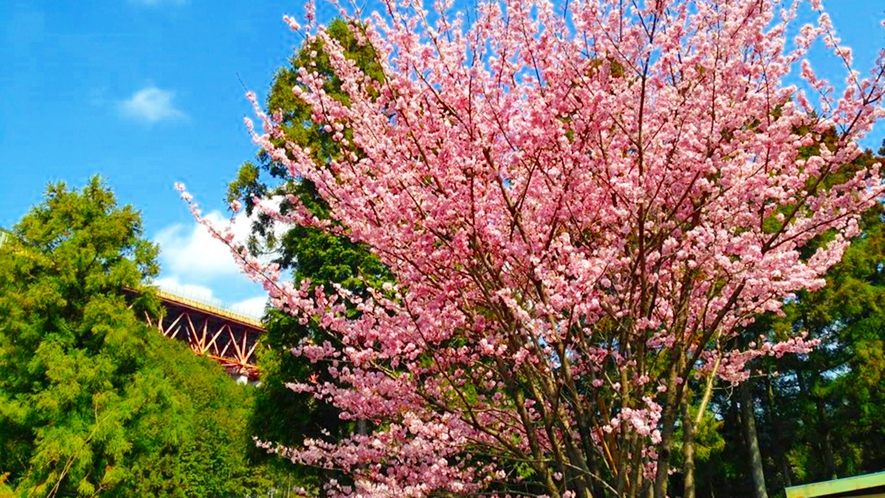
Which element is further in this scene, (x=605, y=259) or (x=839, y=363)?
(x=839, y=363)

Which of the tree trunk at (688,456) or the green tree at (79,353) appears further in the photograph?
the green tree at (79,353)

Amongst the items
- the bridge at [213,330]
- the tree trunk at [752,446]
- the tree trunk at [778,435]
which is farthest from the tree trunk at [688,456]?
the bridge at [213,330]

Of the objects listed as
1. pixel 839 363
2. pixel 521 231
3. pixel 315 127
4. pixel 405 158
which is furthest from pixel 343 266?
pixel 839 363

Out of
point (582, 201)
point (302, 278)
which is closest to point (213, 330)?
point (302, 278)

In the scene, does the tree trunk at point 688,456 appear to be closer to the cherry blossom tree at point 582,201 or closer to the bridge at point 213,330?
the cherry blossom tree at point 582,201

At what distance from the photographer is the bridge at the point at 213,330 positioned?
169ft

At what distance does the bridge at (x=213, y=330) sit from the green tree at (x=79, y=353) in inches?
1210

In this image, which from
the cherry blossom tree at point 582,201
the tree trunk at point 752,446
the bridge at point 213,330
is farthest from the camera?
the bridge at point 213,330

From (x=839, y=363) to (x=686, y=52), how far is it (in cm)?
1583

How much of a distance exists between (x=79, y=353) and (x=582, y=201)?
51.1ft

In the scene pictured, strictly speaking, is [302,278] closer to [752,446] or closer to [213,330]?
[752,446]

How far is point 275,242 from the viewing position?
17141mm

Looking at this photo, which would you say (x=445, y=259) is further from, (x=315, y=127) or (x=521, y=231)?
(x=315, y=127)

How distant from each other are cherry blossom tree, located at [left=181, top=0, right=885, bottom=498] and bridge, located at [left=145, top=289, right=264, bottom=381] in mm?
44964
